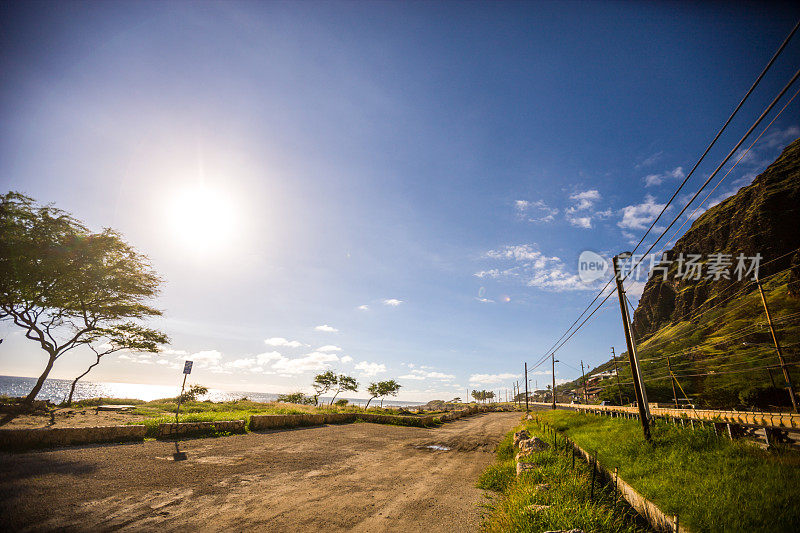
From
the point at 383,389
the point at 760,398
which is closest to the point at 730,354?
the point at 760,398

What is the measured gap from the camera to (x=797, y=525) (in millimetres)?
5246

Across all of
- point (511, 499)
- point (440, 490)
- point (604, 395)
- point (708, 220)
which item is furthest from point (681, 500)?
point (708, 220)

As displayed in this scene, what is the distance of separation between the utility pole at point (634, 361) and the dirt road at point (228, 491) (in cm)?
759

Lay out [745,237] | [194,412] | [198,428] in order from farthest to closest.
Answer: [745,237], [194,412], [198,428]

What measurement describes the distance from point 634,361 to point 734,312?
102 m

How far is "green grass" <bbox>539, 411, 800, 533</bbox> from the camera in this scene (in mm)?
5688

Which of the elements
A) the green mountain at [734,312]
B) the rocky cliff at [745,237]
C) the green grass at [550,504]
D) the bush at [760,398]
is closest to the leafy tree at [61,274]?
the green grass at [550,504]

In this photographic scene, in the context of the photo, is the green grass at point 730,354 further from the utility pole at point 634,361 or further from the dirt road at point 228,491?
the dirt road at point 228,491

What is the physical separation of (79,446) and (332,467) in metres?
7.65

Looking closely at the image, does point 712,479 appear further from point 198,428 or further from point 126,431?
point 126,431

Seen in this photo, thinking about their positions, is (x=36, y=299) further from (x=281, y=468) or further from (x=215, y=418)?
(x=281, y=468)

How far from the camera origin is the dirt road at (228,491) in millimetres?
5141

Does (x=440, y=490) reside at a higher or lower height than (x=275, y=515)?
lower

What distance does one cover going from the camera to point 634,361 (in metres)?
14.0
